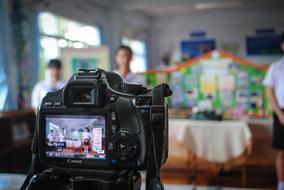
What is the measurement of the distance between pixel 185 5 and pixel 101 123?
5.79 m

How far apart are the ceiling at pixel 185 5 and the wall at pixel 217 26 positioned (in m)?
0.22

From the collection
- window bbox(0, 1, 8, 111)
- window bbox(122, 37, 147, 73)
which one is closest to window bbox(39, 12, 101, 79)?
window bbox(0, 1, 8, 111)

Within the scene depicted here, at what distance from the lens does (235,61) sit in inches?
144

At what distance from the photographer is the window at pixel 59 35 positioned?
446 centimetres

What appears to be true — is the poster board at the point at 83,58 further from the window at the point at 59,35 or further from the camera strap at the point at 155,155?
the camera strap at the point at 155,155

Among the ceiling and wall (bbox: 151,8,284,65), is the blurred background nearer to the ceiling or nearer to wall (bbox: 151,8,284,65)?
the ceiling

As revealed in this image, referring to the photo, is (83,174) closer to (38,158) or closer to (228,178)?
(38,158)

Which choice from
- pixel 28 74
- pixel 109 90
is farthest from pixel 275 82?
pixel 28 74

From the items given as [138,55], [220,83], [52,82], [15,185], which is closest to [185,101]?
[220,83]

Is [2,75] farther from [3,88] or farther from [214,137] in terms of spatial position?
[214,137]

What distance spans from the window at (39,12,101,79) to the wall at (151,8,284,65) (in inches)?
116

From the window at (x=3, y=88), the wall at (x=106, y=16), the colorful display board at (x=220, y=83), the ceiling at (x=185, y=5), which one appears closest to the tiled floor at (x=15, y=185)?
the window at (x=3, y=88)

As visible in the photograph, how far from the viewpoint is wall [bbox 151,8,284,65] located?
820 centimetres

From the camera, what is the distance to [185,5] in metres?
6.30
